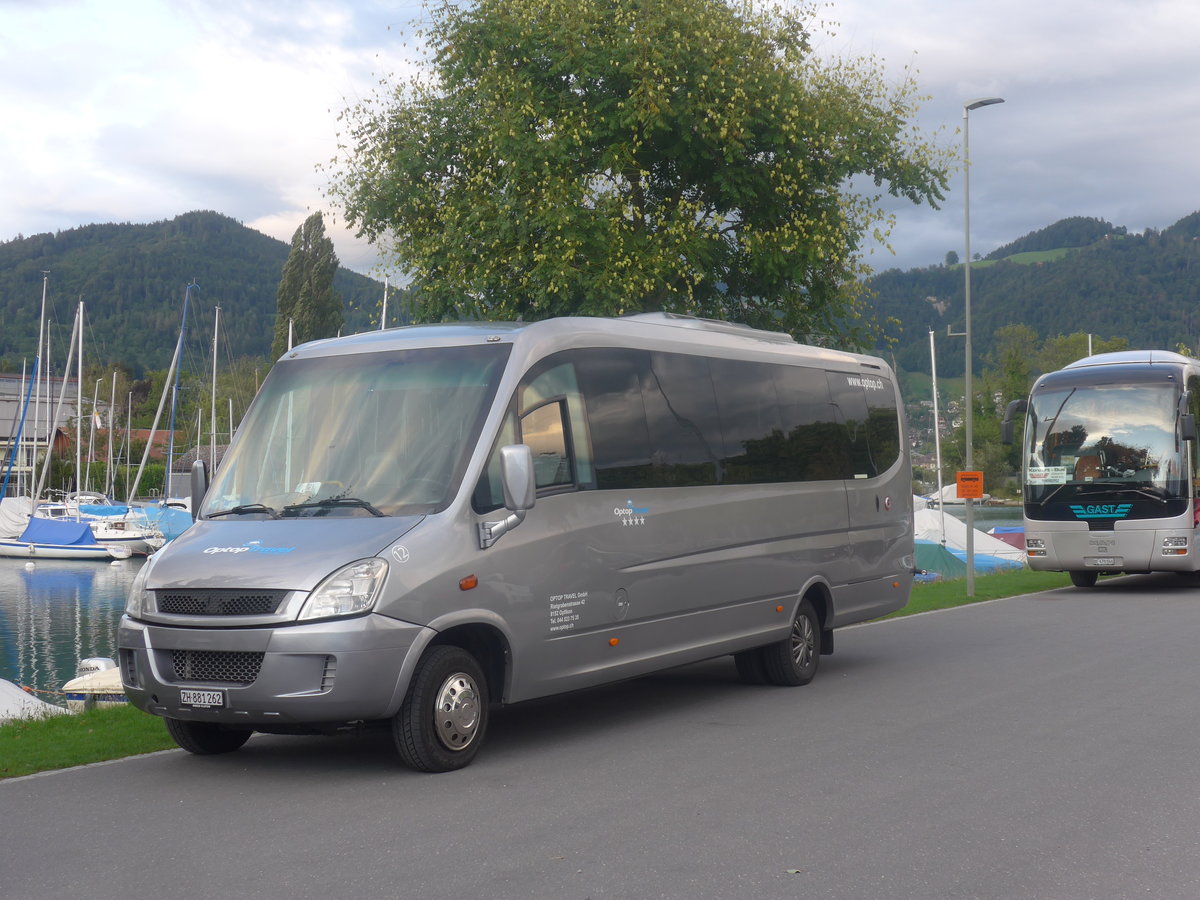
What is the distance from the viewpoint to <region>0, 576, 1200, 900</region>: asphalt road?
239 inches

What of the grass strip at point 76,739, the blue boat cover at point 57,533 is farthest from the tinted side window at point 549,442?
the blue boat cover at point 57,533

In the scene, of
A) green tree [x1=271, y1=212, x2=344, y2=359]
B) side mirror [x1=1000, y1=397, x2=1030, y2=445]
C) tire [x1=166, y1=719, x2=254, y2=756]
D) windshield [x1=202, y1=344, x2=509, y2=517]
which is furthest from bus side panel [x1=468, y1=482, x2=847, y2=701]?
green tree [x1=271, y1=212, x2=344, y2=359]

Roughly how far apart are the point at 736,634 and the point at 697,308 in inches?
472

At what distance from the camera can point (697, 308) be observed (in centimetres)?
2303

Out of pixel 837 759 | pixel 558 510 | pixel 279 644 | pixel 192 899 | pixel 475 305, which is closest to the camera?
pixel 192 899

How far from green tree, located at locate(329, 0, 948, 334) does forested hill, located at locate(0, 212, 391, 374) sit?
108 m

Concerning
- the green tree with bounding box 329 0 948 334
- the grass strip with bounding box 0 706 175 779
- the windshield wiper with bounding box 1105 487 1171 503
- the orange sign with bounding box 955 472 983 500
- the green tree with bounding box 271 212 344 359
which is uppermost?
the green tree with bounding box 271 212 344 359

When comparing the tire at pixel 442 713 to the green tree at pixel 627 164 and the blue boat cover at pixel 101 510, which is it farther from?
the blue boat cover at pixel 101 510

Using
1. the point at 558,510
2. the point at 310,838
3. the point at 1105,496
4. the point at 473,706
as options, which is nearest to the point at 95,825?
the point at 310,838

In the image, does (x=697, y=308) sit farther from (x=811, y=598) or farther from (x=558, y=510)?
(x=558, y=510)

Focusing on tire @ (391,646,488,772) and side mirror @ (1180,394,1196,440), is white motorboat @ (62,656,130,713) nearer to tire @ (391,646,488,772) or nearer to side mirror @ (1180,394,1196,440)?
tire @ (391,646,488,772)

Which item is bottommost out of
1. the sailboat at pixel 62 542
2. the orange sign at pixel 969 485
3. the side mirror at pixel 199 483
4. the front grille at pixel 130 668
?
the sailboat at pixel 62 542

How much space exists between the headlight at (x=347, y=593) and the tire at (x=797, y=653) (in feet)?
17.1

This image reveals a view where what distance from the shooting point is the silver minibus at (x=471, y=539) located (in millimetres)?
8219
